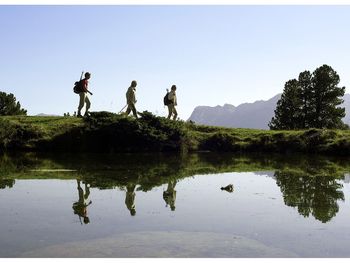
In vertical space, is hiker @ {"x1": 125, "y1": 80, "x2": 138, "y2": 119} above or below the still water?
above

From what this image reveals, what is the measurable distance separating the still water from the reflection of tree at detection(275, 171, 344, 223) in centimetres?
3

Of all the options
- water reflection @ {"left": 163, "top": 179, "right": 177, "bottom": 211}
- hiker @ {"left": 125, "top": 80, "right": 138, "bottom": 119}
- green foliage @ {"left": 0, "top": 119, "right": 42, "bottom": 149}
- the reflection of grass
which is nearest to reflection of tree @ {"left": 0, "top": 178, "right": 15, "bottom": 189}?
the reflection of grass

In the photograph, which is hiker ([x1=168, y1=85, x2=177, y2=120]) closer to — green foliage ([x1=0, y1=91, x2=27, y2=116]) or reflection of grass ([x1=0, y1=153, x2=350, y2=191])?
reflection of grass ([x1=0, y1=153, x2=350, y2=191])

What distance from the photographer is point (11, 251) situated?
8859 millimetres

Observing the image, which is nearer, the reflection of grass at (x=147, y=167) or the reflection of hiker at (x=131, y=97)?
the reflection of grass at (x=147, y=167)

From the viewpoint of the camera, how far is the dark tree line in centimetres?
5553

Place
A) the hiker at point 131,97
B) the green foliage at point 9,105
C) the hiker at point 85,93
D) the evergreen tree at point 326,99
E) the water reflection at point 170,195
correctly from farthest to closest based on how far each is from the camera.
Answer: the green foliage at point 9,105, the evergreen tree at point 326,99, the hiker at point 131,97, the hiker at point 85,93, the water reflection at point 170,195

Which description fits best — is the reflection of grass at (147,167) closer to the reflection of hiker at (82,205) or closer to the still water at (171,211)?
the still water at (171,211)

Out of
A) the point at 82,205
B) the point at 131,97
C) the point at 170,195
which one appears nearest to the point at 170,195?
the point at 170,195

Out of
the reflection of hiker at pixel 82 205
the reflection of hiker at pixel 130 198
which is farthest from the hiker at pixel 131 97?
the reflection of hiker at pixel 82 205

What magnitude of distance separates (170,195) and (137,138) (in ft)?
52.6

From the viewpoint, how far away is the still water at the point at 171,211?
30.9ft

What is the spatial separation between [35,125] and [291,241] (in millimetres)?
26070

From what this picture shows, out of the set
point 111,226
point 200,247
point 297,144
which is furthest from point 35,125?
point 200,247
